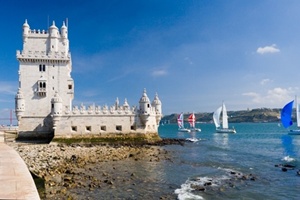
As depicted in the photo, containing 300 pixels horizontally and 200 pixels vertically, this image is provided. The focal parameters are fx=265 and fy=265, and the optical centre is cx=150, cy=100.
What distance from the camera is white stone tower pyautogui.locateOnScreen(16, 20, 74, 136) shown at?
140 ft

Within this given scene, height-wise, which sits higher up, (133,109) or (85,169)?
(133,109)

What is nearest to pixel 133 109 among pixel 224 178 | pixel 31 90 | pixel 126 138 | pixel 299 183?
pixel 126 138

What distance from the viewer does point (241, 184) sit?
19.2 metres

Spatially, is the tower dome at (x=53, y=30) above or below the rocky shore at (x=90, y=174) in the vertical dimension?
above

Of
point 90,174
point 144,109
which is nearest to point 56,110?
point 144,109

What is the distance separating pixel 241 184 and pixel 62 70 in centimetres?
3455

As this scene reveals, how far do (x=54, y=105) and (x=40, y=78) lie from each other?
6.39m

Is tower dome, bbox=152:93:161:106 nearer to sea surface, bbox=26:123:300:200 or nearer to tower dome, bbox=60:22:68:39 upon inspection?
tower dome, bbox=60:22:68:39

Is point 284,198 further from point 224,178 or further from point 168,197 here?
point 168,197

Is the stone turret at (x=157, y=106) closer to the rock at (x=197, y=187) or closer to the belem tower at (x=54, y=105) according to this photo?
the belem tower at (x=54, y=105)

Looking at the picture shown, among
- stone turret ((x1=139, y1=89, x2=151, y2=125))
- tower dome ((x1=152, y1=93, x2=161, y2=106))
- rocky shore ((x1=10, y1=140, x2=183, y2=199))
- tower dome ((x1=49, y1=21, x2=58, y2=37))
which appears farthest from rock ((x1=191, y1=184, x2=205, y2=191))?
tower dome ((x1=49, y1=21, x2=58, y2=37))

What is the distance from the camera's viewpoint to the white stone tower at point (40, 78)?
42625mm

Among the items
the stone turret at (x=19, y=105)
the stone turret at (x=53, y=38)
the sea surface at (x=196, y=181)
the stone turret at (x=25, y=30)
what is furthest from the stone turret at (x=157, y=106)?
the stone turret at (x=25, y=30)

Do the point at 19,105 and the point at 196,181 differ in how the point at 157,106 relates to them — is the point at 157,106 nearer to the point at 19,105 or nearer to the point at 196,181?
the point at 19,105
